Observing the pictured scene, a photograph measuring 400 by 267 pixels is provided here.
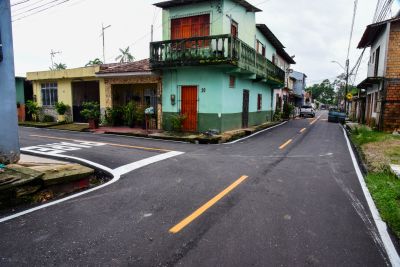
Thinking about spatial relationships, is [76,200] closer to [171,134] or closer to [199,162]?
[199,162]

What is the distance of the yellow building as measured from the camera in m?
16.6

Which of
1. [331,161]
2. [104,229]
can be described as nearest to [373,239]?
[104,229]

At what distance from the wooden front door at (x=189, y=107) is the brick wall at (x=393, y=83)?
11.3 metres

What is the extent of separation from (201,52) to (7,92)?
9.53 meters

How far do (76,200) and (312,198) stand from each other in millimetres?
4584

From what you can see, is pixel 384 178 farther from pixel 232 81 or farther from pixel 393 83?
pixel 393 83

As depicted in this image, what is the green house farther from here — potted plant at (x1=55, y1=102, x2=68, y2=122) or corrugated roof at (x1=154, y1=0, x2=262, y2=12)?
potted plant at (x1=55, y1=102, x2=68, y2=122)

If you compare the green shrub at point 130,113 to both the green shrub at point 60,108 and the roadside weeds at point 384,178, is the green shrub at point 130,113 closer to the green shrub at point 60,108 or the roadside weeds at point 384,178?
the green shrub at point 60,108

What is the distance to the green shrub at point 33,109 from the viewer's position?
2120 cm

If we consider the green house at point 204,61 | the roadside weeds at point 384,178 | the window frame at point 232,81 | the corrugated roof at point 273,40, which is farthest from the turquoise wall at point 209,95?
the roadside weeds at point 384,178

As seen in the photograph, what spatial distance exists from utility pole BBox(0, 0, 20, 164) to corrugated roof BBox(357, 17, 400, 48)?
736 inches

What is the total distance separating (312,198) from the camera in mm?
5441

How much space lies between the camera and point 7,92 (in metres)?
6.73

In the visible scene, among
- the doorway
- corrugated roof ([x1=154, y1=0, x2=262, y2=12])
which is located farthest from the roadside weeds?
the doorway
